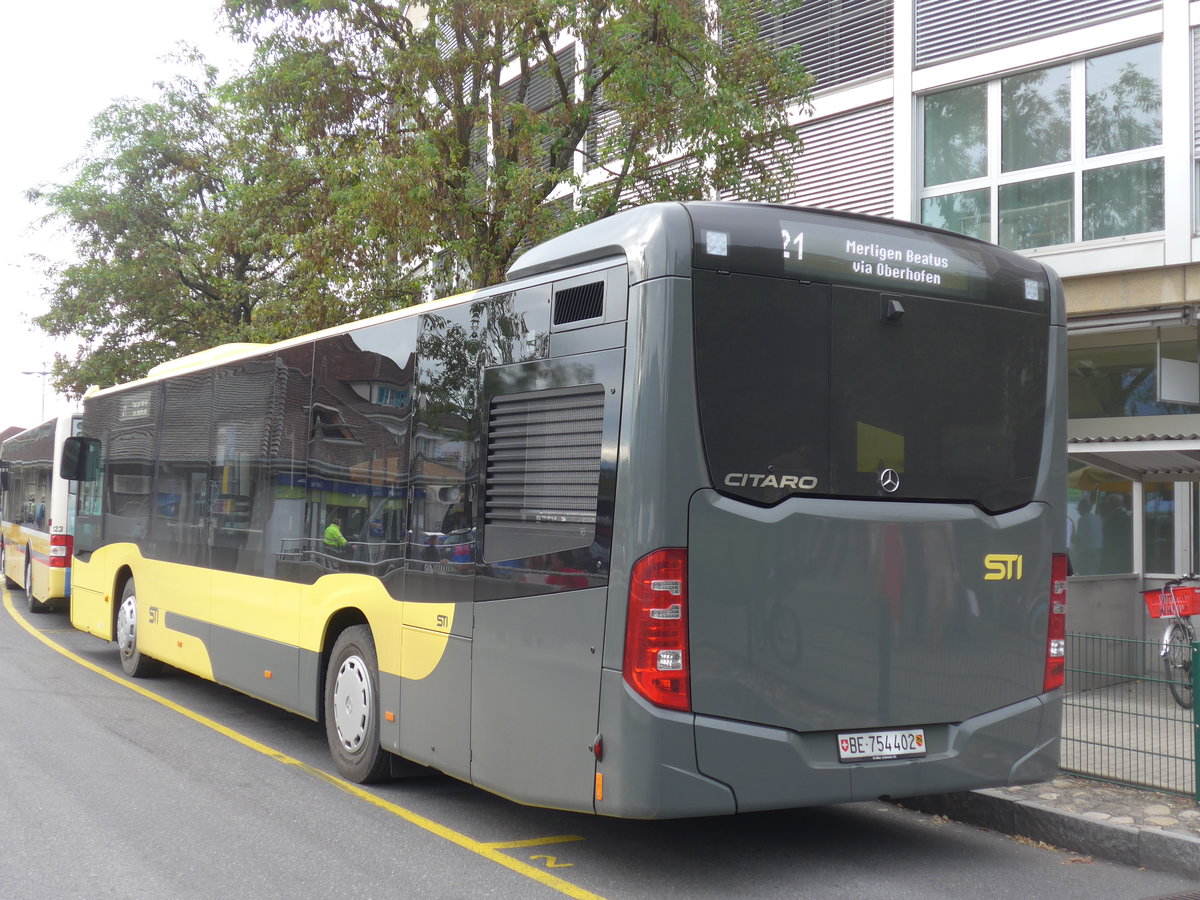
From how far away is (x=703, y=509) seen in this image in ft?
17.3

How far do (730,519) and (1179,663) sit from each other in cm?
568

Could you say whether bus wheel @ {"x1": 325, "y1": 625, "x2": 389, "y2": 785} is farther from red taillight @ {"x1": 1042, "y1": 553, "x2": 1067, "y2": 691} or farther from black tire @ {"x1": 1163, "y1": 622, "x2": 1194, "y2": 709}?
black tire @ {"x1": 1163, "y1": 622, "x2": 1194, "y2": 709}

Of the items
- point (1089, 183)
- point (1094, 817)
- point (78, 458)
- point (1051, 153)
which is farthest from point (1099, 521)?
point (78, 458)

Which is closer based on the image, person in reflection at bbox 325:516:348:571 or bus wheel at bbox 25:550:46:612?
person in reflection at bbox 325:516:348:571

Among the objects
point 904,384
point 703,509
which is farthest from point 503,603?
point 904,384

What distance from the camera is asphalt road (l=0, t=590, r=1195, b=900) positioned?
5.51 metres

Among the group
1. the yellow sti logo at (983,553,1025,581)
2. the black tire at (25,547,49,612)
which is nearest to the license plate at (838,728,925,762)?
the yellow sti logo at (983,553,1025,581)

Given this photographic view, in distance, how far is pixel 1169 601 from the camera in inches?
432

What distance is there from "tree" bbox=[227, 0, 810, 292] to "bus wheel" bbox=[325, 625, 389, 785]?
625cm

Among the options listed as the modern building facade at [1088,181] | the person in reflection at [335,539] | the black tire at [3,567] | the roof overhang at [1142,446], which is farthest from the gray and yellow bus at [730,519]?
the black tire at [3,567]

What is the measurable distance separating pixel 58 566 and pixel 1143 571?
14.7m

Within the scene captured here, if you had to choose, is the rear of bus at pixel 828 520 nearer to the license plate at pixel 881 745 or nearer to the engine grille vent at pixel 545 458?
the license plate at pixel 881 745

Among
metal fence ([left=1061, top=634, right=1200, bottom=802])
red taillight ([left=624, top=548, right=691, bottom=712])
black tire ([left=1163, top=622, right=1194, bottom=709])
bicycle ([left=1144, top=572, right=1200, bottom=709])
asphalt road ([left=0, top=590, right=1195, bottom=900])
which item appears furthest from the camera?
bicycle ([left=1144, top=572, right=1200, bottom=709])

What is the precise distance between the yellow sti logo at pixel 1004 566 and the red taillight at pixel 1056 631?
288mm
